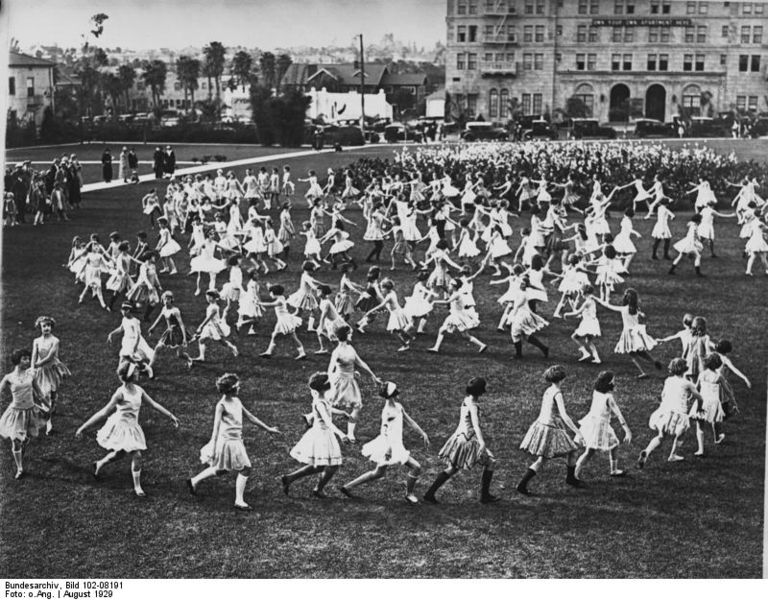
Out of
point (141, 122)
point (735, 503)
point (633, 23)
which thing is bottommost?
point (735, 503)

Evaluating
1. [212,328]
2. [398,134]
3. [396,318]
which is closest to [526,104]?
[398,134]

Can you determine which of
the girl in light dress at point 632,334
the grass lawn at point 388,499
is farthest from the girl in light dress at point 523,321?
the girl in light dress at point 632,334

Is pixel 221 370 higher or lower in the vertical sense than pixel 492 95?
lower

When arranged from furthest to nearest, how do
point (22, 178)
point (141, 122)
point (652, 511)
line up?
point (141, 122) → point (22, 178) → point (652, 511)

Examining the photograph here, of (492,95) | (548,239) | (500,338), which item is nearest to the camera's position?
(500,338)

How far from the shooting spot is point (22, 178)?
24.5 m

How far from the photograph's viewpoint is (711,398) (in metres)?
12.2

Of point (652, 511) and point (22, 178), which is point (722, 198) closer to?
point (22, 178)

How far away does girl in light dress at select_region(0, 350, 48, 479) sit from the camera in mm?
11242

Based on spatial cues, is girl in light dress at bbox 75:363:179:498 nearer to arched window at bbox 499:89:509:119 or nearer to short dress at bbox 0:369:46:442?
short dress at bbox 0:369:46:442

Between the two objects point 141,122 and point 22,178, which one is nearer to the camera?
point 22,178

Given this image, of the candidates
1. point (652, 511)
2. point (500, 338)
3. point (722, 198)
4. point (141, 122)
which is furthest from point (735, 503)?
point (141, 122)

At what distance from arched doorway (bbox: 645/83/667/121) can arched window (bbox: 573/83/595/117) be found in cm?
369
